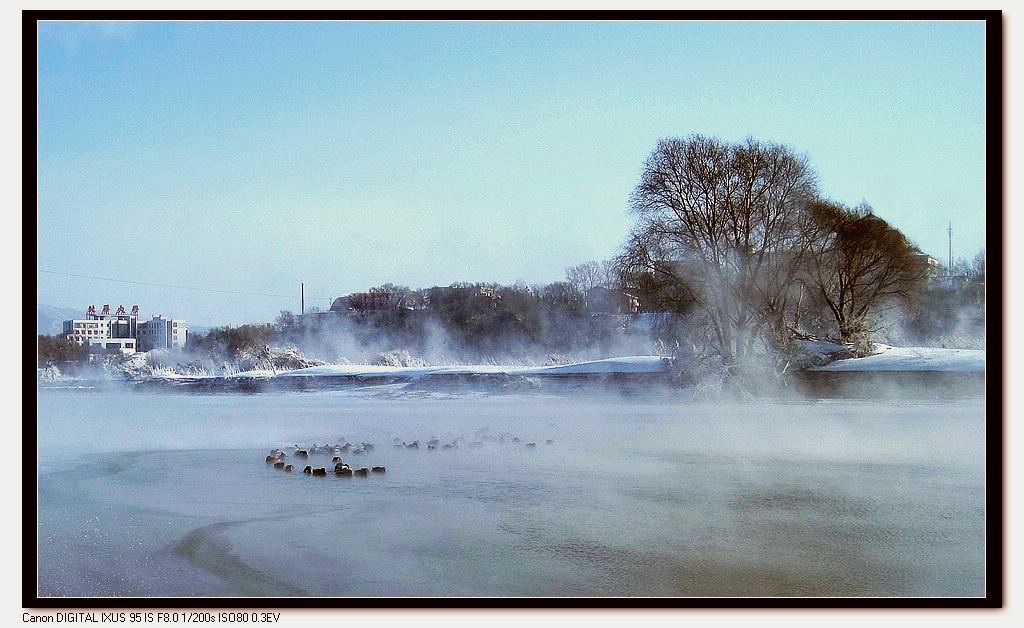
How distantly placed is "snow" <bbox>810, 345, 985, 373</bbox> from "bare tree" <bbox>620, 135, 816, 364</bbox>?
1.27ft

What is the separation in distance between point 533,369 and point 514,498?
0.74 m

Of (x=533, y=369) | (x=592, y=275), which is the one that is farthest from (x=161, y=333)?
(x=592, y=275)

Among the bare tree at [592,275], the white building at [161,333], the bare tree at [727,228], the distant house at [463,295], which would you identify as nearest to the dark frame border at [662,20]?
the white building at [161,333]

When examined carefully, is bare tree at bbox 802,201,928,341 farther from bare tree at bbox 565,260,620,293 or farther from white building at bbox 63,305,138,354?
white building at bbox 63,305,138,354

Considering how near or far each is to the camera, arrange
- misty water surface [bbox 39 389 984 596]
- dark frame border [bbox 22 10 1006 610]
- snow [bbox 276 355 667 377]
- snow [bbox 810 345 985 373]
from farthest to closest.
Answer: snow [bbox 276 355 667 377] → snow [bbox 810 345 985 373] → dark frame border [bbox 22 10 1006 610] → misty water surface [bbox 39 389 984 596]

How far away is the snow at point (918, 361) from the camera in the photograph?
345 centimetres

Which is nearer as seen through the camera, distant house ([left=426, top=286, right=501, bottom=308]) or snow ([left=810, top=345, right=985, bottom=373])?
snow ([left=810, top=345, right=985, bottom=373])

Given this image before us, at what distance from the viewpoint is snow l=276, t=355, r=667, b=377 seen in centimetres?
385

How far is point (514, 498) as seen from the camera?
10.9 feet

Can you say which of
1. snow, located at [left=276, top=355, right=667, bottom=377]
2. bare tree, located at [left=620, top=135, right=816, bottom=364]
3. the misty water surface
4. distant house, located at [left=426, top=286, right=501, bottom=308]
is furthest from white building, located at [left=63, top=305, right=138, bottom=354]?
bare tree, located at [left=620, top=135, right=816, bottom=364]

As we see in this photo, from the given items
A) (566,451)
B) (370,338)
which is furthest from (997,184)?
(370,338)

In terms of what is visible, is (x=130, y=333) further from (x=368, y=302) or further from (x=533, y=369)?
(x=533, y=369)

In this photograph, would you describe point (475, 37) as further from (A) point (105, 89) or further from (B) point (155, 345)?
(B) point (155, 345)

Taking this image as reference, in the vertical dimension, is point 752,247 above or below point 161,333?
above
